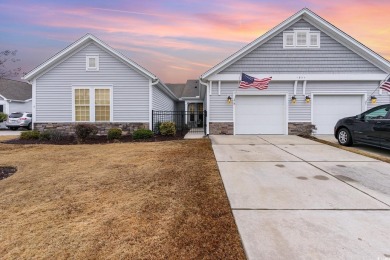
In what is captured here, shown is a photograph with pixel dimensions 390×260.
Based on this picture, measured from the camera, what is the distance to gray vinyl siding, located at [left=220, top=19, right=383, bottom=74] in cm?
1288

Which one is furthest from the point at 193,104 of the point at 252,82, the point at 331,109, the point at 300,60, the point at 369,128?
the point at 369,128

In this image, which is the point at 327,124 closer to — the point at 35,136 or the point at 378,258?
the point at 378,258

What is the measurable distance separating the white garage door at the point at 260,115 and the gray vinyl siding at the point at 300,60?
1.52 meters

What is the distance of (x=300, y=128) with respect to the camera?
13.2m

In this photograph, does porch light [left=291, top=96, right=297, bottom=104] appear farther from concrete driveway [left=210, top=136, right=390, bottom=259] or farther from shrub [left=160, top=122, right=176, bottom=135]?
shrub [left=160, top=122, right=176, bottom=135]

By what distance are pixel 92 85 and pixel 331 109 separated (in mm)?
13415

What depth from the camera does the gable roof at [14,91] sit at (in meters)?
25.2

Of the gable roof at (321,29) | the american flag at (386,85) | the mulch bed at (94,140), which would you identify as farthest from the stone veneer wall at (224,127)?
the american flag at (386,85)

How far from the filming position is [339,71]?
12.9 metres

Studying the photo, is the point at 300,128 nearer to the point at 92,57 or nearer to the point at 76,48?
the point at 92,57

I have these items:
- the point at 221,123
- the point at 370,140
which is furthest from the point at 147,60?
the point at 370,140

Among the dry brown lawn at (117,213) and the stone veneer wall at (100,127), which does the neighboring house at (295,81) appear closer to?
the stone veneer wall at (100,127)

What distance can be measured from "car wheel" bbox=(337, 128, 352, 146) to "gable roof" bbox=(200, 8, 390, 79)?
18.3 ft

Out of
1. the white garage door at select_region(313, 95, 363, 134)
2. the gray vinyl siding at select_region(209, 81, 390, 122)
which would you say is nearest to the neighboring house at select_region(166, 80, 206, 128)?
the gray vinyl siding at select_region(209, 81, 390, 122)
